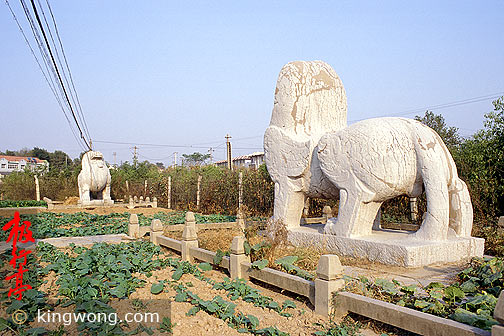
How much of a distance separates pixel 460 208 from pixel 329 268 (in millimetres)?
2960

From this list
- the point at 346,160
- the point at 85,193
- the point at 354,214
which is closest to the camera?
the point at 354,214

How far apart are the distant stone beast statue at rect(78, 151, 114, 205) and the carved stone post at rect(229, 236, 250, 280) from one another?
548 inches

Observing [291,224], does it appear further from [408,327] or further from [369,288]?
[408,327]

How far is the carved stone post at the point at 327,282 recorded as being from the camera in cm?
414

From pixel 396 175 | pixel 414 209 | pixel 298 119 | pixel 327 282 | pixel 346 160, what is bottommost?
pixel 327 282

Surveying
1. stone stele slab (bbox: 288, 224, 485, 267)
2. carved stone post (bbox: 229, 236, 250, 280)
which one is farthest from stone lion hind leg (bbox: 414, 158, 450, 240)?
carved stone post (bbox: 229, 236, 250, 280)

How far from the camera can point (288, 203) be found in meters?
7.55

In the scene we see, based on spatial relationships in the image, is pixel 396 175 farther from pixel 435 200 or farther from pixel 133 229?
pixel 133 229

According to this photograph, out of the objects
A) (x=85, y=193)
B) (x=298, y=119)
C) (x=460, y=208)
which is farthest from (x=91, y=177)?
(x=460, y=208)

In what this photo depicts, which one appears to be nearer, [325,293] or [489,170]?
[325,293]

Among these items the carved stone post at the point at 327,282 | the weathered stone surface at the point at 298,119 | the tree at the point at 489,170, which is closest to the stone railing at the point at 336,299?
the carved stone post at the point at 327,282

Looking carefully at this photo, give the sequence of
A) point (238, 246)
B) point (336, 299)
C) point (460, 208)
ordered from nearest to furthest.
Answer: point (336, 299) < point (238, 246) < point (460, 208)

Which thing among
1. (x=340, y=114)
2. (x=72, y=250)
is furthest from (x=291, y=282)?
(x=72, y=250)

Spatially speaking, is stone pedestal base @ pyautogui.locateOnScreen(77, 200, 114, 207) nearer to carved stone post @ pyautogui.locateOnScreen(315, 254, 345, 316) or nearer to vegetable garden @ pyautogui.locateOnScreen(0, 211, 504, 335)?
vegetable garden @ pyautogui.locateOnScreen(0, 211, 504, 335)
